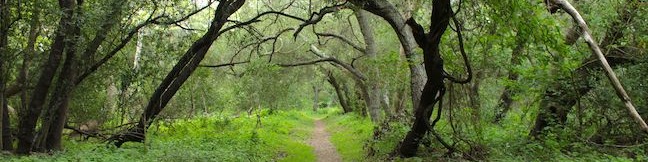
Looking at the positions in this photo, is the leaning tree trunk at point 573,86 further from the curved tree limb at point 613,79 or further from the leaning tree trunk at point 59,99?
the leaning tree trunk at point 59,99

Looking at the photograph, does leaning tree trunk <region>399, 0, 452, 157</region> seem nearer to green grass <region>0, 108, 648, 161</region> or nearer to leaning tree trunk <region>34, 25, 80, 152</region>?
green grass <region>0, 108, 648, 161</region>

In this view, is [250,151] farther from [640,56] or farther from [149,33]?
[640,56]

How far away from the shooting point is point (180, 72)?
46.8 feet

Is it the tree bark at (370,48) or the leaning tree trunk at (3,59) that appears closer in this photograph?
the leaning tree trunk at (3,59)

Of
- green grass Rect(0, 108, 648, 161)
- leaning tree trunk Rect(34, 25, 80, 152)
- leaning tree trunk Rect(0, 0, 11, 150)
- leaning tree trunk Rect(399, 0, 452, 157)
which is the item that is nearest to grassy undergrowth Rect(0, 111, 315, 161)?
green grass Rect(0, 108, 648, 161)

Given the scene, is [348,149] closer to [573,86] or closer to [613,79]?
[573,86]

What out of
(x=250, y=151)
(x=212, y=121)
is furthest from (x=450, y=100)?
(x=212, y=121)

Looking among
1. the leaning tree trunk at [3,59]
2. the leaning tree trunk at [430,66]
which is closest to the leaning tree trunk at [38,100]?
the leaning tree trunk at [3,59]

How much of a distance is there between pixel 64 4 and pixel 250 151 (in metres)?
5.94

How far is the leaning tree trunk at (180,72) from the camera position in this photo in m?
13.2

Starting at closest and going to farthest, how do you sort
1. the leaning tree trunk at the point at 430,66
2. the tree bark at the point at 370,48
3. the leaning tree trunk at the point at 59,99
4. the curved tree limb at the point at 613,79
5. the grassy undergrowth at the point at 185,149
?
the curved tree limb at the point at 613,79
the leaning tree trunk at the point at 430,66
the grassy undergrowth at the point at 185,149
the leaning tree trunk at the point at 59,99
the tree bark at the point at 370,48

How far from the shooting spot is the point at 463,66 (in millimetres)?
10773

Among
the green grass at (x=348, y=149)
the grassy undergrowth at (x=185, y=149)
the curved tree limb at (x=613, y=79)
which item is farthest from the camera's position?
the grassy undergrowth at (x=185, y=149)

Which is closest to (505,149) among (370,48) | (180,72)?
(180,72)
